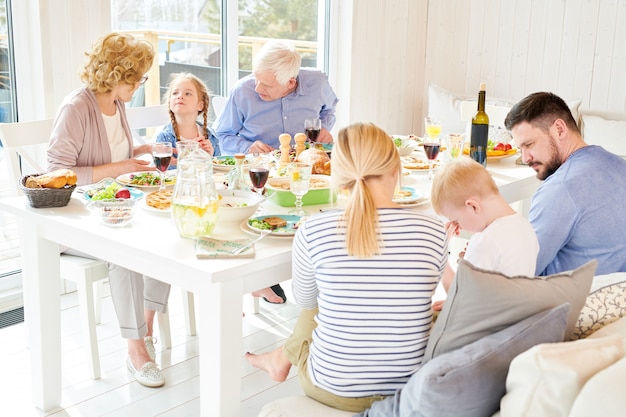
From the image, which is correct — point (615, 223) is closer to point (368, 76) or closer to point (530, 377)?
point (530, 377)

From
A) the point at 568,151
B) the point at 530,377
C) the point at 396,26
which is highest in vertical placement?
the point at 396,26

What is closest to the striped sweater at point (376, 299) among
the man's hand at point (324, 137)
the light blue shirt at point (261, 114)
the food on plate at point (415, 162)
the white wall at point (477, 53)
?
the food on plate at point (415, 162)

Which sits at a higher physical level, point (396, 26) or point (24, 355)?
point (396, 26)

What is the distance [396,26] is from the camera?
5.04 m

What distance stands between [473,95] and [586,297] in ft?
11.8

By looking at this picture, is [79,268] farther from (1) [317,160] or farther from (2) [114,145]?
(1) [317,160]

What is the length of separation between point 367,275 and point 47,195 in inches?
43.3

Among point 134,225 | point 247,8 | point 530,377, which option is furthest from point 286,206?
point 247,8

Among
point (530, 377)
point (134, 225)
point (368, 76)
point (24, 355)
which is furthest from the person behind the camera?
point (368, 76)

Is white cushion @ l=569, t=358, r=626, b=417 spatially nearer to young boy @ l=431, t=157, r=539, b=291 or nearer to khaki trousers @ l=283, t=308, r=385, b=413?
khaki trousers @ l=283, t=308, r=385, b=413

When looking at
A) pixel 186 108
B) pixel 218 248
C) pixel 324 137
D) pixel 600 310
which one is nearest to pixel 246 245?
pixel 218 248

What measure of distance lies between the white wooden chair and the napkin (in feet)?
3.02

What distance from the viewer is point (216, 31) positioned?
436cm

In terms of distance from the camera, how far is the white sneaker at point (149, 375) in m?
2.78
